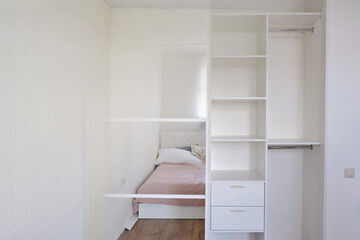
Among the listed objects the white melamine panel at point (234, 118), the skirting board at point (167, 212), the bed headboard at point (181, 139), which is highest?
the white melamine panel at point (234, 118)

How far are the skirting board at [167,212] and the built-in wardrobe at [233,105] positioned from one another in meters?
0.11

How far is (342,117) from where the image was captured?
6.81 ft

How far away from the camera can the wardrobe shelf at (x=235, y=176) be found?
2191mm

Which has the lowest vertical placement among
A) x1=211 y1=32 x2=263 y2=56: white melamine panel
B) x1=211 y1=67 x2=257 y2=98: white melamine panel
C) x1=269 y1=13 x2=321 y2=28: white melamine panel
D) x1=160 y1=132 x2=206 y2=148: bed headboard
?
x1=160 y1=132 x2=206 y2=148: bed headboard

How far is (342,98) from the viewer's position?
207 cm

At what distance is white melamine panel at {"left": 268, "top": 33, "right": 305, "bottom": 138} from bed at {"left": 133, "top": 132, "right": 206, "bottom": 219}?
84 cm

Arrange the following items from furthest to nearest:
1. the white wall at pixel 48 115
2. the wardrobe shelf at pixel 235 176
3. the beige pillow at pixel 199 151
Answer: the beige pillow at pixel 199 151
the wardrobe shelf at pixel 235 176
the white wall at pixel 48 115

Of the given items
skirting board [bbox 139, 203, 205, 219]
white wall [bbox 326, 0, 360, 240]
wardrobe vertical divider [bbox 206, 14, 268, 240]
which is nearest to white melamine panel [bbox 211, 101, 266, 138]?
wardrobe vertical divider [bbox 206, 14, 268, 240]

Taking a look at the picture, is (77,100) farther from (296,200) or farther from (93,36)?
(296,200)

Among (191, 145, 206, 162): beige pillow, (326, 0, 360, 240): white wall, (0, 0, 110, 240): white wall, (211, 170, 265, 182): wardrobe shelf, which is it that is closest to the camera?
(0, 0, 110, 240): white wall

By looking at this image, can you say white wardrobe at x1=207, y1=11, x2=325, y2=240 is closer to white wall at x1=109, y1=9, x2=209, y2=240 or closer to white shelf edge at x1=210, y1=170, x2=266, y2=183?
white shelf edge at x1=210, y1=170, x2=266, y2=183

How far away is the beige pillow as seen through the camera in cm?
229

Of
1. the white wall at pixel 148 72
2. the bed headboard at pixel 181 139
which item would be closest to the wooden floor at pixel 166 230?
the white wall at pixel 148 72

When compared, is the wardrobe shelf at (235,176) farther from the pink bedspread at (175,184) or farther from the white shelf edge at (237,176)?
the pink bedspread at (175,184)
